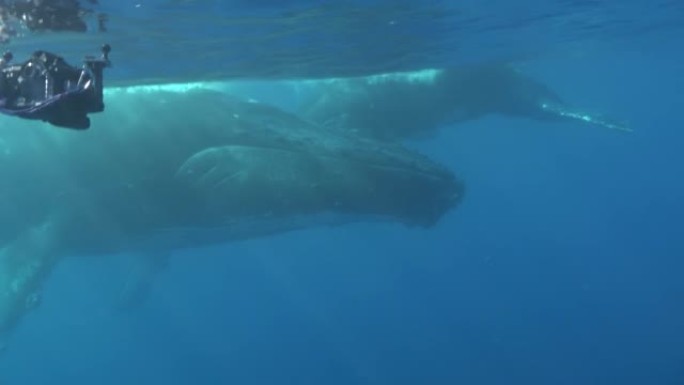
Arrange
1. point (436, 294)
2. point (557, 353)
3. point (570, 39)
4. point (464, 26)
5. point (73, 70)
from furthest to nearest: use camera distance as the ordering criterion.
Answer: point (436, 294)
point (557, 353)
point (570, 39)
point (464, 26)
point (73, 70)

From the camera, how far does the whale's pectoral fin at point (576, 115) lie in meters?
26.7

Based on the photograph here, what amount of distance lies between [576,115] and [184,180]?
14422 mm

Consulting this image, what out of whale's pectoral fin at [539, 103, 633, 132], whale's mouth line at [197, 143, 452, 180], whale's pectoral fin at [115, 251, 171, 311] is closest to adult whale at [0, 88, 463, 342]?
whale's mouth line at [197, 143, 452, 180]

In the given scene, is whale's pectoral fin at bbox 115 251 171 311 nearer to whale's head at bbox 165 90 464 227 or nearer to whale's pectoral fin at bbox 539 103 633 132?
whale's head at bbox 165 90 464 227

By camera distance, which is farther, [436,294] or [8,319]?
[436,294]

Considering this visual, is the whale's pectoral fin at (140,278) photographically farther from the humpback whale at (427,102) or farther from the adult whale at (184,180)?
the humpback whale at (427,102)

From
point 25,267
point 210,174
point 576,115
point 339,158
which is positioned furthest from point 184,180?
point 576,115

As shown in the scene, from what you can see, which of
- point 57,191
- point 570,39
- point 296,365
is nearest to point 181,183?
point 57,191

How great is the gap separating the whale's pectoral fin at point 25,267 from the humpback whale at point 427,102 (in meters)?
8.24

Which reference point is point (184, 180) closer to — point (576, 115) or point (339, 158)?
point (339, 158)

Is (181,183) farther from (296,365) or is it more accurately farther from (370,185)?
(296,365)

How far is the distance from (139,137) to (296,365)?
3698 centimetres

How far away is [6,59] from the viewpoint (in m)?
7.88

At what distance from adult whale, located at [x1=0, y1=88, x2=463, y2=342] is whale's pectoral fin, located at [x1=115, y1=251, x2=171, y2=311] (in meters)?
4.63
